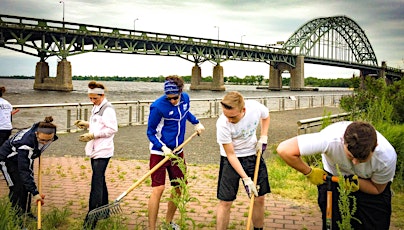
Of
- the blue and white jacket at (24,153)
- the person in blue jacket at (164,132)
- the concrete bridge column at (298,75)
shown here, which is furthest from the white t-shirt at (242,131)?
the concrete bridge column at (298,75)

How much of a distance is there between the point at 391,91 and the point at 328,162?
9469mm

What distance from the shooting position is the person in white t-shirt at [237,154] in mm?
3955

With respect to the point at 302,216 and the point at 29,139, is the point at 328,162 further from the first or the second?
the point at 29,139

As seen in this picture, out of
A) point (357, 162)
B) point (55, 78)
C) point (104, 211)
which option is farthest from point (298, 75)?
point (357, 162)

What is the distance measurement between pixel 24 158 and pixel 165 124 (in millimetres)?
1526

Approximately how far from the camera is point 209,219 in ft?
17.4

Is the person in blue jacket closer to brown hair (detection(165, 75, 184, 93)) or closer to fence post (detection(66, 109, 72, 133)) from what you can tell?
brown hair (detection(165, 75, 184, 93))

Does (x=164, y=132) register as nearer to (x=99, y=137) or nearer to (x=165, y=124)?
(x=165, y=124)

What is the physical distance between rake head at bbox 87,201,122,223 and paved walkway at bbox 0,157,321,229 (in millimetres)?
507

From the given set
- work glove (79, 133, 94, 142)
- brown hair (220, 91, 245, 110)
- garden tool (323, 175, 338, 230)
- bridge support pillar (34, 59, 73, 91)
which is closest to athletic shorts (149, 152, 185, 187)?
work glove (79, 133, 94, 142)

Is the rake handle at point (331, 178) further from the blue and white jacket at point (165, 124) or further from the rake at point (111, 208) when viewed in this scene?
the blue and white jacket at point (165, 124)

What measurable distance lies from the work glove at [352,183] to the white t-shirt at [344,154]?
0.07m

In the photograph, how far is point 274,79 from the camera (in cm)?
10019

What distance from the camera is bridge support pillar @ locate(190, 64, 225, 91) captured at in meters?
84.6
